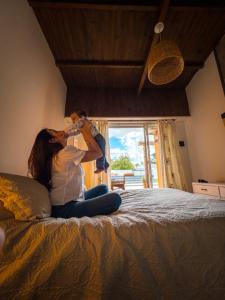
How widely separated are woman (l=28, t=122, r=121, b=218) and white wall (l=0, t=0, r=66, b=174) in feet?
1.24

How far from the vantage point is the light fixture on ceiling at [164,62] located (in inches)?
63.3

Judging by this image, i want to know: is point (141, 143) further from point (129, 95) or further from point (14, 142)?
point (14, 142)

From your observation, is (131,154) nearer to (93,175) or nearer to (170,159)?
(170,159)

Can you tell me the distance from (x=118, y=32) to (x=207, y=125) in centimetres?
211

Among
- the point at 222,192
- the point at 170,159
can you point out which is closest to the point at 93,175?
the point at 170,159

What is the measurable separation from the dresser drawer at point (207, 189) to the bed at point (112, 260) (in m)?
1.75

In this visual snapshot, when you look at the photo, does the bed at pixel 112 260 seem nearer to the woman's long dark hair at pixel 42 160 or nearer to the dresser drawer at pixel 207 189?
the woman's long dark hair at pixel 42 160

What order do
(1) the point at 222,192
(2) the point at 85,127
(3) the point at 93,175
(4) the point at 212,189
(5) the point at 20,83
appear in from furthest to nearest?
1. (3) the point at 93,175
2. (4) the point at 212,189
3. (1) the point at 222,192
4. (2) the point at 85,127
5. (5) the point at 20,83

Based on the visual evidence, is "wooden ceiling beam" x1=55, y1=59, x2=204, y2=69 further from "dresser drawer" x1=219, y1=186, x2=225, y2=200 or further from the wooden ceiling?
"dresser drawer" x1=219, y1=186, x2=225, y2=200

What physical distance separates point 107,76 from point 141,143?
1.60m

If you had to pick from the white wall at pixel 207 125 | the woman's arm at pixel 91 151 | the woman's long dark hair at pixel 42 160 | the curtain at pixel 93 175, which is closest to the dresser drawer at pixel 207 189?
the white wall at pixel 207 125

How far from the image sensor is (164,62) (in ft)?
6.41

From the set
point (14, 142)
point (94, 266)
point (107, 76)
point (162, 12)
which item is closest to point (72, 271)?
point (94, 266)

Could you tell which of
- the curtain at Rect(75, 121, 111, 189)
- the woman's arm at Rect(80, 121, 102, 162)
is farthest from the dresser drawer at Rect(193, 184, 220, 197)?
the woman's arm at Rect(80, 121, 102, 162)
